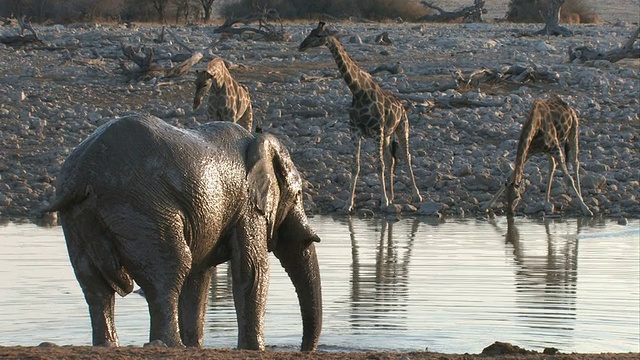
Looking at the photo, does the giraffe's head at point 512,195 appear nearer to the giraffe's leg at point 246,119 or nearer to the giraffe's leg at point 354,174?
the giraffe's leg at point 354,174

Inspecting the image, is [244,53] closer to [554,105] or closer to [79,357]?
[554,105]

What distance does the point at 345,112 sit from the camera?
71.6 feet

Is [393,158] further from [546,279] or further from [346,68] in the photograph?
[546,279]

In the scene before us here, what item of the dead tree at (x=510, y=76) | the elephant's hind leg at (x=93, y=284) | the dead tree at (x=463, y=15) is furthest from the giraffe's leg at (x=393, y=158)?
the dead tree at (x=463, y=15)

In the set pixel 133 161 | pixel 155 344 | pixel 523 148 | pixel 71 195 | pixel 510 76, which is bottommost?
pixel 523 148

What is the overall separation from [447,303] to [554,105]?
28.4 feet

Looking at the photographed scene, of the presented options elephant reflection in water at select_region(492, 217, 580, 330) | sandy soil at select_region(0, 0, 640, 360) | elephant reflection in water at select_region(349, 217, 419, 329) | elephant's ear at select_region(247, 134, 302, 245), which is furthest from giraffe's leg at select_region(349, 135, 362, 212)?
sandy soil at select_region(0, 0, 640, 360)

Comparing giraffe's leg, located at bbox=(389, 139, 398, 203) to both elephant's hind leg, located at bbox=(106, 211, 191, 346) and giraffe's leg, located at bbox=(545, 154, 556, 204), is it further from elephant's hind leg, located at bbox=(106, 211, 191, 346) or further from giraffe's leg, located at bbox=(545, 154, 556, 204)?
elephant's hind leg, located at bbox=(106, 211, 191, 346)

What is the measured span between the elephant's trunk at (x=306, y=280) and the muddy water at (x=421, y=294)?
1.73ft

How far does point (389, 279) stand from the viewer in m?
12.5

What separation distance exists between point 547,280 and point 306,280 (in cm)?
403

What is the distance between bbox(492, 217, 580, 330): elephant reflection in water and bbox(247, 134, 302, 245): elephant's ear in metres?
2.41

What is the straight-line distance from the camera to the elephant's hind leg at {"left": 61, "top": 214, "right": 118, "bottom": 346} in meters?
7.38

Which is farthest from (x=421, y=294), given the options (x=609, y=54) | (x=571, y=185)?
(x=609, y=54)
